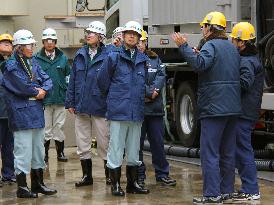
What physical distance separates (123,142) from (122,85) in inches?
27.2

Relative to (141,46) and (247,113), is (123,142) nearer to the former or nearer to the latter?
(141,46)

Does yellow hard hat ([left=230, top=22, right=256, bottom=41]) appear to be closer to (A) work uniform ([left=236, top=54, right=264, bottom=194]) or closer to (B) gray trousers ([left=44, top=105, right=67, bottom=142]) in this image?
(A) work uniform ([left=236, top=54, right=264, bottom=194])

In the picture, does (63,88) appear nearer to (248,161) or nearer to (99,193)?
(99,193)

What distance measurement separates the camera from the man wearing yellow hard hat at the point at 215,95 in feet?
33.2

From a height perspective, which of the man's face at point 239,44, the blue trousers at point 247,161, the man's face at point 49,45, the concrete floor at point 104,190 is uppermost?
the man's face at point 49,45

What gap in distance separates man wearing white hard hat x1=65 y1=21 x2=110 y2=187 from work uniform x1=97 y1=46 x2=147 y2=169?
0.59 meters

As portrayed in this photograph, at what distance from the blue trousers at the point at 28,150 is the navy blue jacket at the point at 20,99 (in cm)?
12

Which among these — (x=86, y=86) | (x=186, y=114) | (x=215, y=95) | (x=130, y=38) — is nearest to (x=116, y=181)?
(x=86, y=86)

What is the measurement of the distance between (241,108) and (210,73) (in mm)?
588

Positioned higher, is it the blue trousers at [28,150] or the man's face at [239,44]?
the man's face at [239,44]

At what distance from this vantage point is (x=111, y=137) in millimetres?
11055

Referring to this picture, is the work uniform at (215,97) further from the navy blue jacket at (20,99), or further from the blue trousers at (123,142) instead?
the navy blue jacket at (20,99)

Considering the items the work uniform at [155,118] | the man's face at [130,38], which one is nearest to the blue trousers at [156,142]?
the work uniform at [155,118]

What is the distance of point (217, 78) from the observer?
33.3 ft
